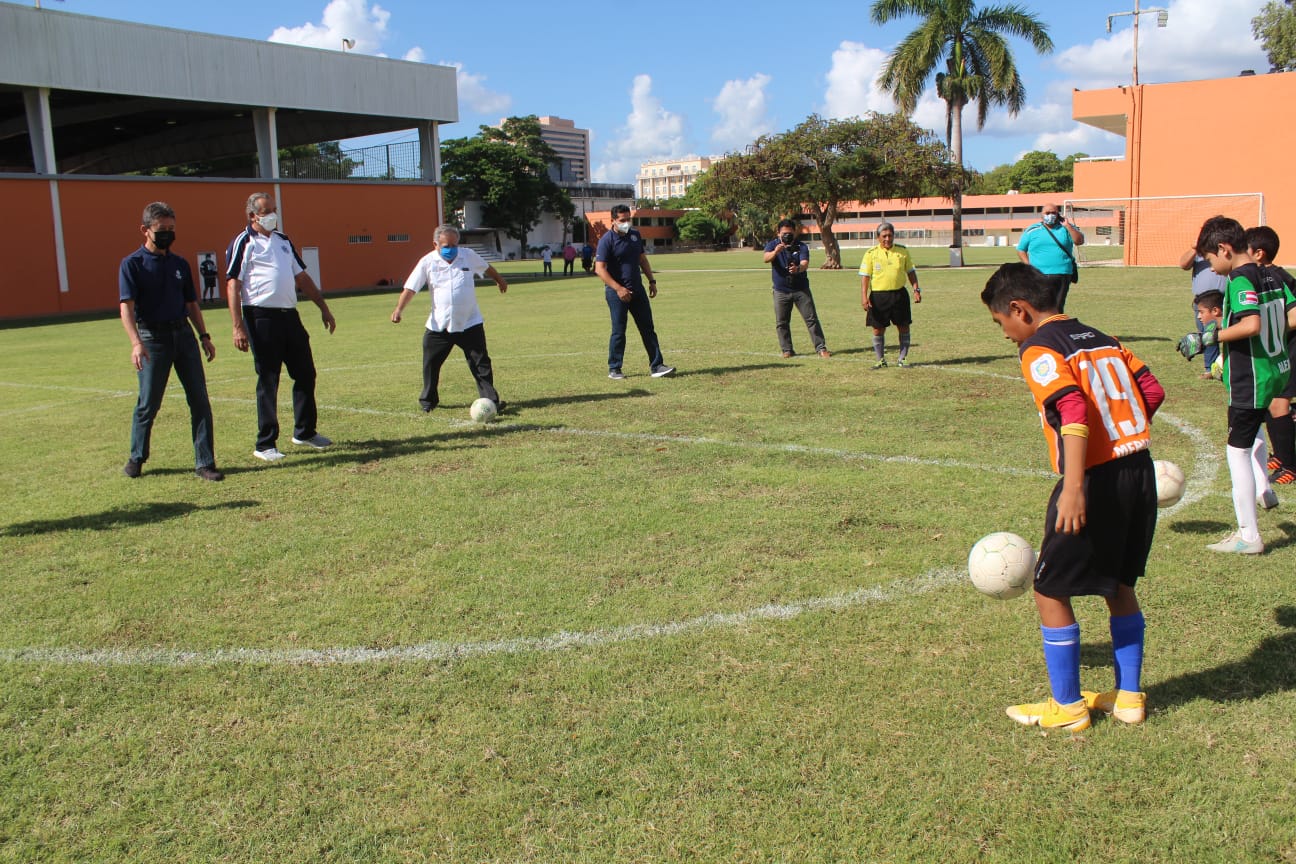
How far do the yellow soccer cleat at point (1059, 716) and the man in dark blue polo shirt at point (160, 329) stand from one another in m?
6.03

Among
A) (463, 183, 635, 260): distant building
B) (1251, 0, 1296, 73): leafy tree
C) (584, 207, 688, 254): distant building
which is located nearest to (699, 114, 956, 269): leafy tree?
(1251, 0, 1296, 73): leafy tree

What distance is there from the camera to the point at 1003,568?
3.75 meters

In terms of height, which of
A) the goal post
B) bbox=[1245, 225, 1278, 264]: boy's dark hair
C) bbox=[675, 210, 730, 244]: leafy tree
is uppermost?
bbox=[675, 210, 730, 244]: leafy tree

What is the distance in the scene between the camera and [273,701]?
3818 millimetres

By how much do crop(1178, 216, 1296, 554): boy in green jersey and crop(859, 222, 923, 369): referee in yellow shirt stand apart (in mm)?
6541

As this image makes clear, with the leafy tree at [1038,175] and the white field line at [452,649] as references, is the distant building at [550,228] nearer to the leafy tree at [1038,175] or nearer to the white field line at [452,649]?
the leafy tree at [1038,175]

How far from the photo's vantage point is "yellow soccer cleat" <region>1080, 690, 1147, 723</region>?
3480mm

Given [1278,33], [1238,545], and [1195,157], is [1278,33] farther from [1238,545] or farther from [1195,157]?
[1238,545]

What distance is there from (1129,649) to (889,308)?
880 centimetres

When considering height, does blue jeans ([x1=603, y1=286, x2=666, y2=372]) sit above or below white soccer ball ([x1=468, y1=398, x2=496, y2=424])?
above

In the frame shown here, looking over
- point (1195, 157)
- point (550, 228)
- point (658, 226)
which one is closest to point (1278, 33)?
point (1195, 157)

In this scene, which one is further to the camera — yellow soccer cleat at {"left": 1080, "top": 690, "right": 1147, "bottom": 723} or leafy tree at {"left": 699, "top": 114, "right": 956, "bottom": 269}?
leafy tree at {"left": 699, "top": 114, "right": 956, "bottom": 269}

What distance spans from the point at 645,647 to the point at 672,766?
95 centimetres

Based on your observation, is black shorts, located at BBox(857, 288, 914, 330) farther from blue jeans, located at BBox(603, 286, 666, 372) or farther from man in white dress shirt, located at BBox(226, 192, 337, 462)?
man in white dress shirt, located at BBox(226, 192, 337, 462)
